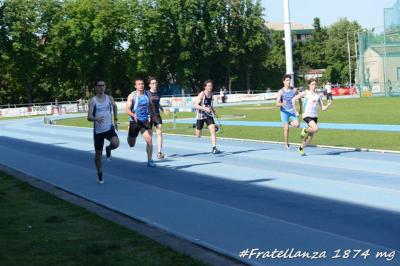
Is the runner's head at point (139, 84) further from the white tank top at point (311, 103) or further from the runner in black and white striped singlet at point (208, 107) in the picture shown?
the white tank top at point (311, 103)

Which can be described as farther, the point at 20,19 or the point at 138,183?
the point at 20,19

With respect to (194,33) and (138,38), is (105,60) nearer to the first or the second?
(138,38)

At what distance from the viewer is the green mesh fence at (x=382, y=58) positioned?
52812mm

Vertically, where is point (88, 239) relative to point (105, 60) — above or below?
below

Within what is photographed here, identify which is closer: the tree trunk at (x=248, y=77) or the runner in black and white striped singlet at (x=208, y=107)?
the runner in black and white striped singlet at (x=208, y=107)

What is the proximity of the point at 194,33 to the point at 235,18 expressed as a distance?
731cm

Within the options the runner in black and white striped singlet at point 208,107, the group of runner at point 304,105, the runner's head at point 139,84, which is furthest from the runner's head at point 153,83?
the group of runner at point 304,105

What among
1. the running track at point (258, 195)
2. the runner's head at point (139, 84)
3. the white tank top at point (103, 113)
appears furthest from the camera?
the runner's head at point (139, 84)

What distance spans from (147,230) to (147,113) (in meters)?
6.81

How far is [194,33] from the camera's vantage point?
285ft

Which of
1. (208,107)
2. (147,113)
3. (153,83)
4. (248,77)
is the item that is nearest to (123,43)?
(248,77)

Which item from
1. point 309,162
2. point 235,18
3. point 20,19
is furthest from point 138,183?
point 235,18

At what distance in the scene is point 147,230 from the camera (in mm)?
7344

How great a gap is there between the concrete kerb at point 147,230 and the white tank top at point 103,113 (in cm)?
128
